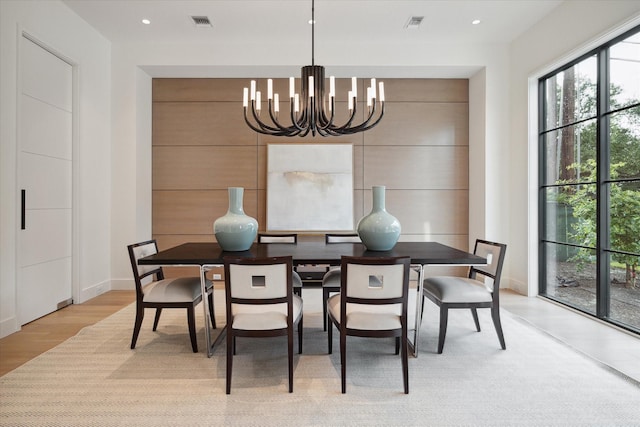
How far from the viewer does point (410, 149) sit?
202 inches

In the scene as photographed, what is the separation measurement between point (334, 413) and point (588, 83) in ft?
12.7

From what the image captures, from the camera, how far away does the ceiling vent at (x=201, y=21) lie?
4098 mm

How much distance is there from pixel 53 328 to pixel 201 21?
350 centimetres

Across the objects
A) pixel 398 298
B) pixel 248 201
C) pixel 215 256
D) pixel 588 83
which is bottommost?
pixel 398 298

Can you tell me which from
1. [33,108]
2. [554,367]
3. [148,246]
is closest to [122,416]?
[148,246]

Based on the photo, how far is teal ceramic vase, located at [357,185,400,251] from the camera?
278 cm

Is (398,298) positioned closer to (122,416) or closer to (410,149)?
(122,416)

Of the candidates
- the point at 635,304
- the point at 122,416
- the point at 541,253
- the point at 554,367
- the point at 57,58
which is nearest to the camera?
the point at 122,416

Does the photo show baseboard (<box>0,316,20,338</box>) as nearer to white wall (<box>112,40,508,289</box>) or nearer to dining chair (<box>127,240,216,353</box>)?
dining chair (<box>127,240,216,353</box>)

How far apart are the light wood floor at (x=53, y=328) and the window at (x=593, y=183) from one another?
15.7 feet

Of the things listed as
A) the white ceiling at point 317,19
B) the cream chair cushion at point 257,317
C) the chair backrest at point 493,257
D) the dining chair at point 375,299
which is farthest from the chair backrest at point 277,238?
the white ceiling at point 317,19

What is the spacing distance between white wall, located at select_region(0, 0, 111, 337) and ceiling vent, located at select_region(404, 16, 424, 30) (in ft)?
12.2

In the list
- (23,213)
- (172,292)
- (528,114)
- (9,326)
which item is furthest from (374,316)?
(528,114)

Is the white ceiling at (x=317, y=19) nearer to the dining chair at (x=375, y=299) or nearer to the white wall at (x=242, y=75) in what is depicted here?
the white wall at (x=242, y=75)
